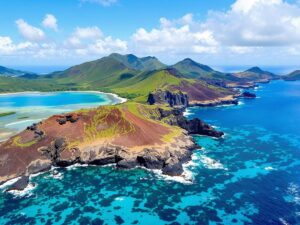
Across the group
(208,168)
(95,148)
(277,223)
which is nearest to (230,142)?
(208,168)

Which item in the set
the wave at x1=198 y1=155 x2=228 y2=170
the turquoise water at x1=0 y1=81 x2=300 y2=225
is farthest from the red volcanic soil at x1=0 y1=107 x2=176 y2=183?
the wave at x1=198 y1=155 x2=228 y2=170

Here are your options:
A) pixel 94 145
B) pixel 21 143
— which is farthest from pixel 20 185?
pixel 94 145

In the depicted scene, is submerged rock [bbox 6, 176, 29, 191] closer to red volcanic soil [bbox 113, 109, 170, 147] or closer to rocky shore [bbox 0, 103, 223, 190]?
rocky shore [bbox 0, 103, 223, 190]

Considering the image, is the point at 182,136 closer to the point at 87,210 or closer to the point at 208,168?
the point at 208,168

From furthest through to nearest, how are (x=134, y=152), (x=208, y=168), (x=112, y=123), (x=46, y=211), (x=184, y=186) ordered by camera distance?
1. (x=112, y=123)
2. (x=134, y=152)
3. (x=208, y=168)
4. (x=184, y=186)
5. (x=46, y=211)

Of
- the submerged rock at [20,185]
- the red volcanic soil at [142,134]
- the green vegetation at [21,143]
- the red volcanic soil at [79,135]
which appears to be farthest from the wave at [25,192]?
the red volcanic soil at [142,134]
